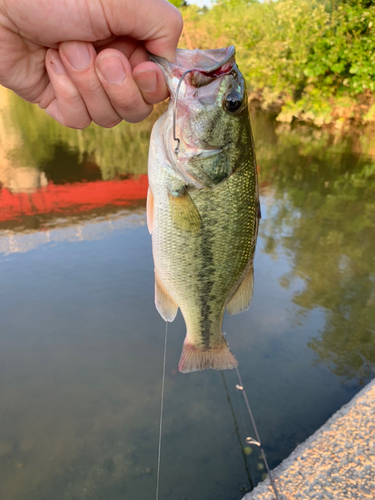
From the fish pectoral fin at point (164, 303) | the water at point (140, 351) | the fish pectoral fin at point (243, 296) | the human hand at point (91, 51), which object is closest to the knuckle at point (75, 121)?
the human hand at point (91, 51)

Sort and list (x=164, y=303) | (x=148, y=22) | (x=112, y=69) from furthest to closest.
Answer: (x=164, y=303) < (x=112, y=69) < (x=148, y=22)

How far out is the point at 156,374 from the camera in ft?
13.2

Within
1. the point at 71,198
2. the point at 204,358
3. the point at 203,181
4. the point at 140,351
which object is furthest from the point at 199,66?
the point at 71,198

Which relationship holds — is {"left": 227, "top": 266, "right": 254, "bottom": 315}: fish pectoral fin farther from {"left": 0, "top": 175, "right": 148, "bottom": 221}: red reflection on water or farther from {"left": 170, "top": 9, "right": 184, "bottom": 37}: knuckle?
{"left": 0, "top": 175, "right": 148, "bottom": 221}: red reflection on water

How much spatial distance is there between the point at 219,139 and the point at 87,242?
530 cm

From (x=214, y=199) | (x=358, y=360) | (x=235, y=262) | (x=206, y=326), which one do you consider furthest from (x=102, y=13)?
(x=358, y=360)

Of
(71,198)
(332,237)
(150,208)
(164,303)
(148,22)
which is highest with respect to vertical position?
(148,22)

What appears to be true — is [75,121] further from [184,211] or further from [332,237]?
[332,237]

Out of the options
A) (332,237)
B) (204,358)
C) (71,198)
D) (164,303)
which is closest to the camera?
(164,303)

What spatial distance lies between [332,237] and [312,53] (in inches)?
570

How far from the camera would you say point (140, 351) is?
4340 mm

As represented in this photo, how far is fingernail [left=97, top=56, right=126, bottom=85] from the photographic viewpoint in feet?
4.91

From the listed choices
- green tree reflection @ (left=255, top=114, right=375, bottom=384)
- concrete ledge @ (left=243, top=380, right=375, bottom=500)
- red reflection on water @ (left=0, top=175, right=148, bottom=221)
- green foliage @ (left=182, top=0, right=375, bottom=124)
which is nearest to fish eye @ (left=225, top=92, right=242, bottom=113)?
concrete ledge @ (left=243, top=380, right=375, bottom=500)

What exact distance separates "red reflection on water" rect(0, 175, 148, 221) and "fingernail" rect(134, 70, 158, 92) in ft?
22.0
